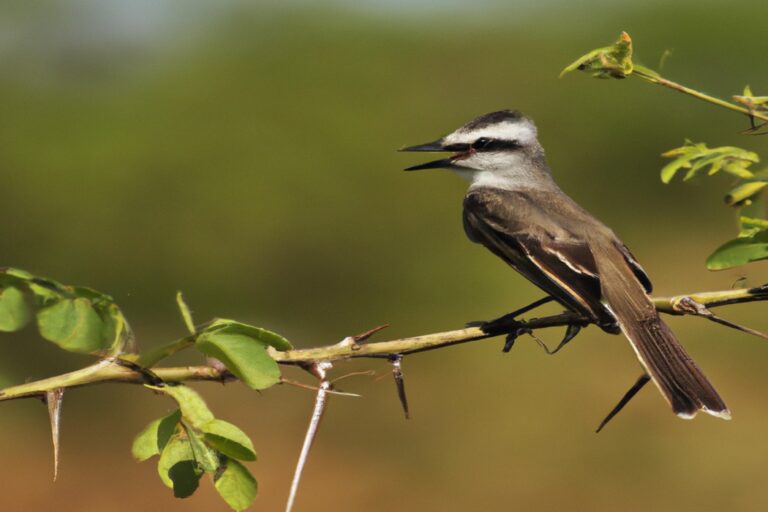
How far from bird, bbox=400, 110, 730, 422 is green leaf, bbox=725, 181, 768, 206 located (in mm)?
670

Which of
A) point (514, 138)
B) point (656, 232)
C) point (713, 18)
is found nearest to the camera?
point (514, 138)

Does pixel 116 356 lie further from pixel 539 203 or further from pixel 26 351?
pixel 26 351

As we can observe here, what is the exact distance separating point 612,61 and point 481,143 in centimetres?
283

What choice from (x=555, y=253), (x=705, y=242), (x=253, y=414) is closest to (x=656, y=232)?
(x=705, y=242)

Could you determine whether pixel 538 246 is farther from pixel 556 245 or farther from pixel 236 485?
pixel 236 485

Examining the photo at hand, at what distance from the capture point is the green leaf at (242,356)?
7.46 feet

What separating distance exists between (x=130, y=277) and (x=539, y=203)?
7.35 meters

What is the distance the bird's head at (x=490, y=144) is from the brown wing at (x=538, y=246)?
17 cm

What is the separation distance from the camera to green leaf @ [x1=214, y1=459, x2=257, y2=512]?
2.38 meters

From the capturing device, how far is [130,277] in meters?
11.6

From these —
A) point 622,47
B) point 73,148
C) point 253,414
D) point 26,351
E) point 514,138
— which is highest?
point 622,47

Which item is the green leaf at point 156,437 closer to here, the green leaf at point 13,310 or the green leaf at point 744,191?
the green leaf at point 13,310

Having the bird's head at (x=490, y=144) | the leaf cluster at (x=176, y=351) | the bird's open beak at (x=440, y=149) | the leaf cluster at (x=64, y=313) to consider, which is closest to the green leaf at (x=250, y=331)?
the leaf cluster at (x=176, y=351)

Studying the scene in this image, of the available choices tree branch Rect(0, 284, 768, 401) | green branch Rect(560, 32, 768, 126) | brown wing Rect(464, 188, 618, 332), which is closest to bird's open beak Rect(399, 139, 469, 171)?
brown wing Rect(464, 188, 618, 332)
